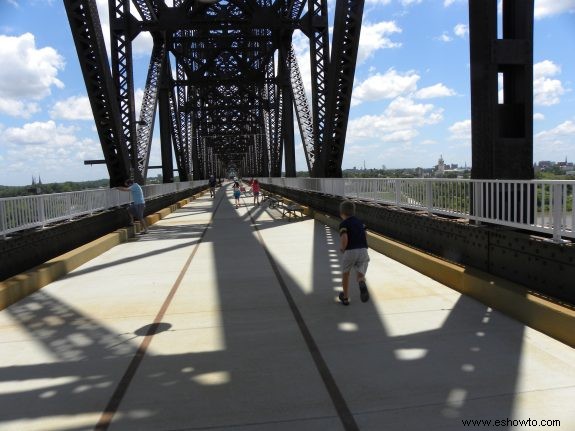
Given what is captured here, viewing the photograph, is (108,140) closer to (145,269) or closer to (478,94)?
(145,269)

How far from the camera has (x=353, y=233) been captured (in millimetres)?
6352

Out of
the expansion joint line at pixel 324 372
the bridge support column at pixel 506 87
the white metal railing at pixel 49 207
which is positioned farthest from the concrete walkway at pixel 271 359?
the bridge support column at pixel 506 87

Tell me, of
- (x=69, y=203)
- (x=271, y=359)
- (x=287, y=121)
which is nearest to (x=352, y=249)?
(x=271, y=359)

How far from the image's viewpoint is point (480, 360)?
4.38 metres

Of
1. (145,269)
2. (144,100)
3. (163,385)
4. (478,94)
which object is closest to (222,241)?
(145,269)

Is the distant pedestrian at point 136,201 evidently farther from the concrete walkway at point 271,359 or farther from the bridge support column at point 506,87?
the bridge support column at point 506,87

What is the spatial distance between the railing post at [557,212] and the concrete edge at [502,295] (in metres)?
0.68

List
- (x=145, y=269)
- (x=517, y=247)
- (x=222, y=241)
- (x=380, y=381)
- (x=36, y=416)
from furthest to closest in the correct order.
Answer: (x=222, y=241)
(x=145, y=269)
(x=517, y=247)
(x=380, y=381)
(x=36, y=416)

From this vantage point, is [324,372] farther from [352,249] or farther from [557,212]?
[557,212]

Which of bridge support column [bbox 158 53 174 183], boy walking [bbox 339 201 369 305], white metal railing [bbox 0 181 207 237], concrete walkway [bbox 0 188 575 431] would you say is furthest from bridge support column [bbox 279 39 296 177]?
boy walking [bbox 339 201 369 305]

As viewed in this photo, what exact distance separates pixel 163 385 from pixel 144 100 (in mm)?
22726

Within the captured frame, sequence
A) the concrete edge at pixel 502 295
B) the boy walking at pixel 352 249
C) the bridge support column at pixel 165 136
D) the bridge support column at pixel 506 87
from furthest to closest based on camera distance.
Result: the bridge support column at pixel 165 136 → the bridge support column at pixel 506 87 → the boy walking at pixel 352 249 → the concrete edge at pixel 502 295

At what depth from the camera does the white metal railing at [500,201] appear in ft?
16.9

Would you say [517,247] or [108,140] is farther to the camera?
[108,140]
